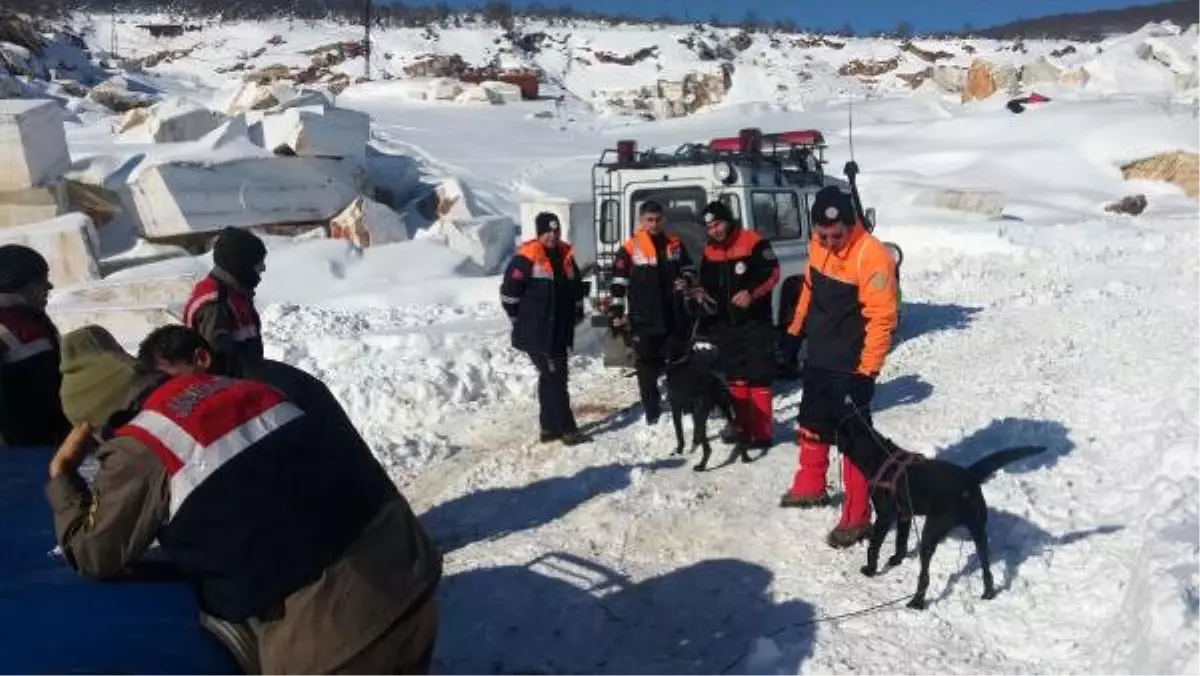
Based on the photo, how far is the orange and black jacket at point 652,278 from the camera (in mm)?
7246

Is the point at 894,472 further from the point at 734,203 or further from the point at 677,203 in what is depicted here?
the point at 677,203

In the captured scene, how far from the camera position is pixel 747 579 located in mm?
5043

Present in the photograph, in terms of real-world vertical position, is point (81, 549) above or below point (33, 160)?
above

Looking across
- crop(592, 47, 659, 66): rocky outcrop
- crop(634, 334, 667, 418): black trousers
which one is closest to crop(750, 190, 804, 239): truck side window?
crop(634, 334, 667, 418): black trousers

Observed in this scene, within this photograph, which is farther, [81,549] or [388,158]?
[388,158]

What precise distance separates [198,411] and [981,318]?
403 inches

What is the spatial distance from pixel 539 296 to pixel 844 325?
8.09 feet

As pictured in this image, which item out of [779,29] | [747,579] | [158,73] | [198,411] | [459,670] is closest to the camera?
[198,411]

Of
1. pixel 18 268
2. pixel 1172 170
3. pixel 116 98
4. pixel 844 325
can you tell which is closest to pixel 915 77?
pixel 1172 170

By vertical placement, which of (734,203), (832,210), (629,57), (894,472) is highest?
(832,210)

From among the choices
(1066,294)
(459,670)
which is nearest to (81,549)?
(459,670)

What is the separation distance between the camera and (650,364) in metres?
7.43

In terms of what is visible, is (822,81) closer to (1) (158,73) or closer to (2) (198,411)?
(1) (158,73)

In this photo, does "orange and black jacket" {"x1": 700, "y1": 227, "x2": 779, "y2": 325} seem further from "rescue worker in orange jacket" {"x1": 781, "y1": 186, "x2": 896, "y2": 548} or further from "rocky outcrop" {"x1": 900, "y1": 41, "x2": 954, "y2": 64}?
"rocky outcrop" {"x1": 900, "y1": 41, "x2": 954, "y2": 64}
